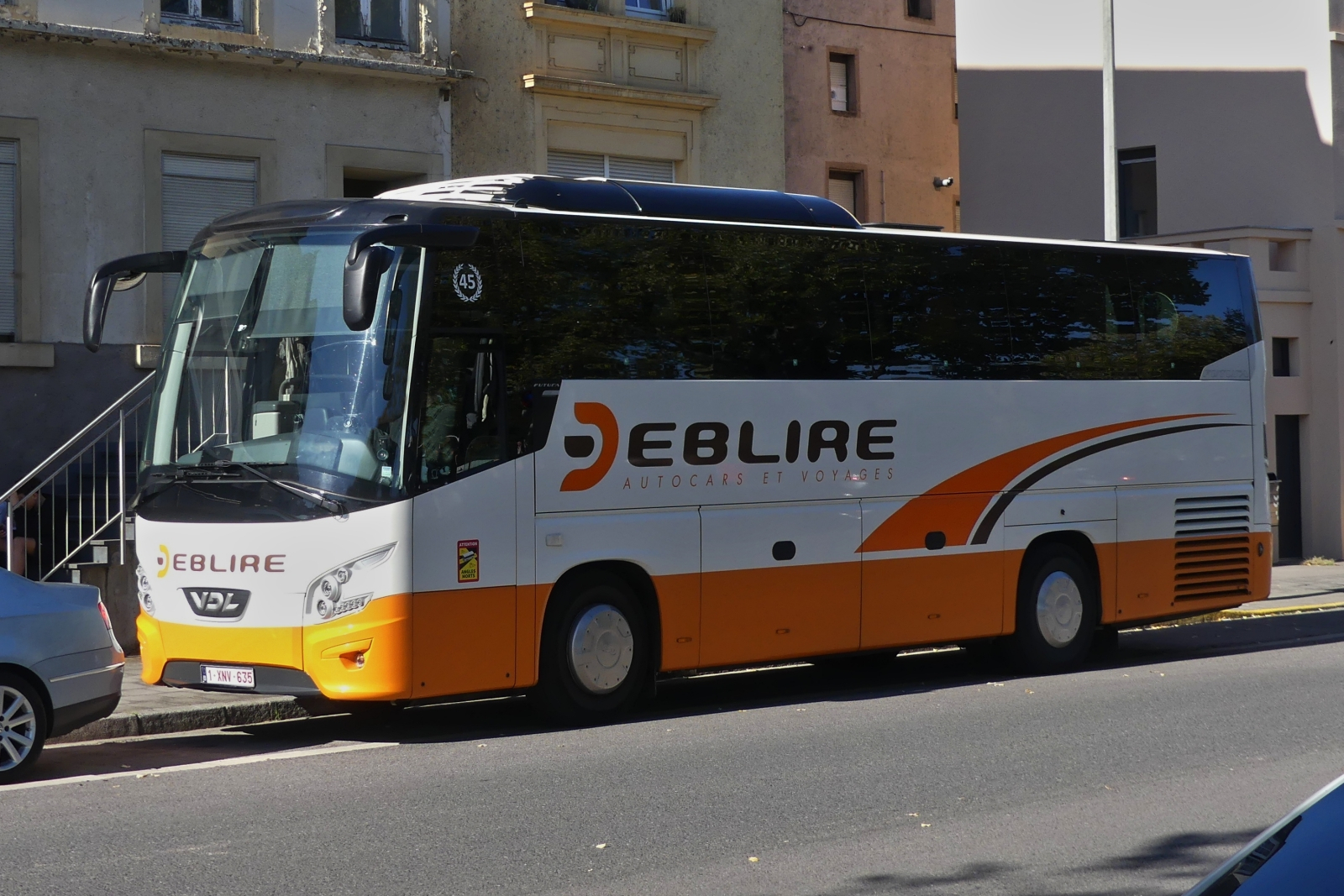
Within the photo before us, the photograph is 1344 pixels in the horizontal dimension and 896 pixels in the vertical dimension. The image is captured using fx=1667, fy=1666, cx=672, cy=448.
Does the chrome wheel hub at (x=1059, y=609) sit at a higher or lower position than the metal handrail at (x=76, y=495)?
lower

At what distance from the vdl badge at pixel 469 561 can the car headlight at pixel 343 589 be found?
0.49m

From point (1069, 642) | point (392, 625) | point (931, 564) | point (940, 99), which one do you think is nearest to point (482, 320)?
point (392, 625)

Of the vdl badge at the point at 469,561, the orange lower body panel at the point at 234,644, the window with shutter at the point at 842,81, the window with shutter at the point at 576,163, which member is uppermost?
the window with shutter at the point at 842,81

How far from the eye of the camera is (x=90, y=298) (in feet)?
36.0

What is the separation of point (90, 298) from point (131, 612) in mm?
4572

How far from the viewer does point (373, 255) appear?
375 inches

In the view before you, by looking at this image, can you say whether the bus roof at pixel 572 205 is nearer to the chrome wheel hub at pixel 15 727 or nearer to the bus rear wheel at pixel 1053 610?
the bus rear wheel at pixel 1053 610

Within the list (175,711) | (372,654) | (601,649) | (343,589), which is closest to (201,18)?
(175,711)

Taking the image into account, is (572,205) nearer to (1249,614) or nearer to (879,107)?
(1249,614)

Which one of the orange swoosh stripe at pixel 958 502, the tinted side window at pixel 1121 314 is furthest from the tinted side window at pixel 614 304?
the tinted side window at pixel 1121 314

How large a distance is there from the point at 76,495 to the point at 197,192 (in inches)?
159

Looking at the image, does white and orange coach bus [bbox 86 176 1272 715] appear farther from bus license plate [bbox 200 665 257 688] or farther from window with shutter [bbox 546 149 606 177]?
window with shutter [bbox 546 149 606 177]

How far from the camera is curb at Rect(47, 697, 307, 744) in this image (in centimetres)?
1087

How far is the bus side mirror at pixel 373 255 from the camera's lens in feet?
30.9
